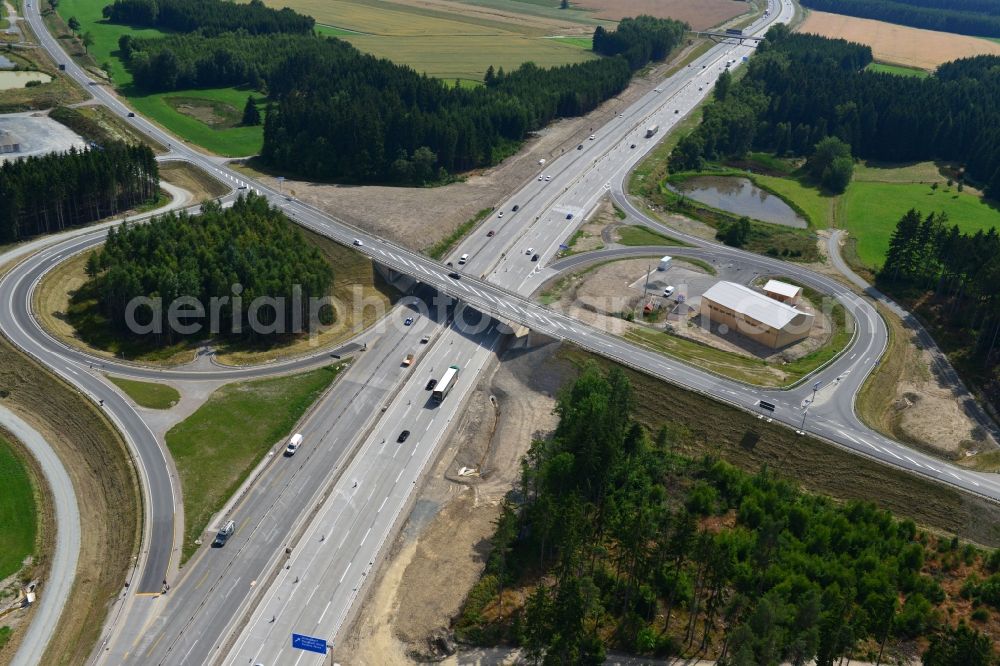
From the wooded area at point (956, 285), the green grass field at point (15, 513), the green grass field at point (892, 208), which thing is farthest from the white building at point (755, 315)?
the green grass field at point (15, 513)

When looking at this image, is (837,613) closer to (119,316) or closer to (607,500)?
(607,500)

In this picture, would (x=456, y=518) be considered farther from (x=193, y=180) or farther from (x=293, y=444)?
(x=193, y=180)

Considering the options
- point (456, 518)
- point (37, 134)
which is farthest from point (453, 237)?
point (37, 134)

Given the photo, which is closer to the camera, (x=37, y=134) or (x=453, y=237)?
(x=453, y=237)

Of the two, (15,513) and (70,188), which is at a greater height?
(70,188)

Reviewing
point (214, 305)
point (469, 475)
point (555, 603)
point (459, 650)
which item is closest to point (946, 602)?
point (555, 603)

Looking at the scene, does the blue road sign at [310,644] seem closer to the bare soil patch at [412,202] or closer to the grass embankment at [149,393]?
the grass embankment at [149,393]

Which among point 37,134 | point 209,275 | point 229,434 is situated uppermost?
point 37,134
